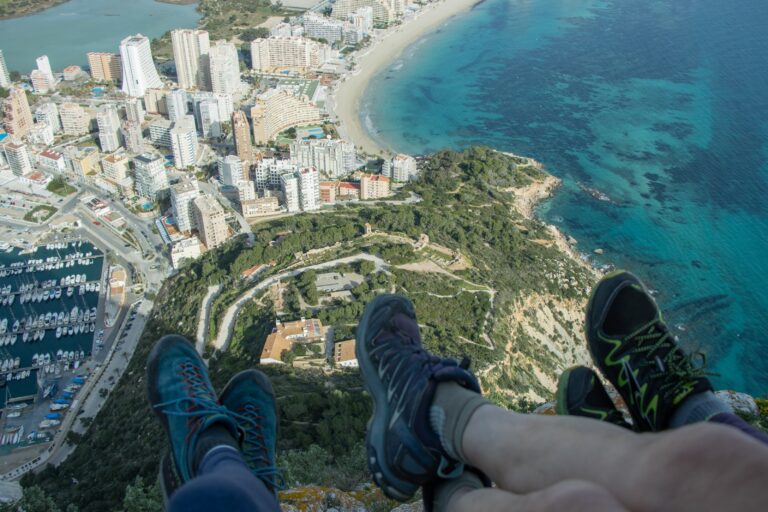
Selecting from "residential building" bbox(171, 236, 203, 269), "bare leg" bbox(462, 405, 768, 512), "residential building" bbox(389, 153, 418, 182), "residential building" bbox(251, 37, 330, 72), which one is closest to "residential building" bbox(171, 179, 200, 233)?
"residential building" bbox(171, 236, 203, 269)

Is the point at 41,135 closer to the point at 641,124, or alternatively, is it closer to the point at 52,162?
the point at 52,162

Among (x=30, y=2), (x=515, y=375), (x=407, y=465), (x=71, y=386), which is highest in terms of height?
(x=407, y=465)

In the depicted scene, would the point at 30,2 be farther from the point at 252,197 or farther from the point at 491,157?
the point at 491,157

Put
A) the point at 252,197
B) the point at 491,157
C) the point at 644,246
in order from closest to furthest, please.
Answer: the point at 644,246 → the point at 252,197 → the point at 491,157

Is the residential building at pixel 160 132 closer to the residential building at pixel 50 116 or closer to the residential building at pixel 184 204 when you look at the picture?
the residential building at pixel 50 116

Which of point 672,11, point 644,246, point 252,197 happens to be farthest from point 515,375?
point 672,11

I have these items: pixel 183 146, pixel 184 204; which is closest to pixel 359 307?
pixel 184 204
